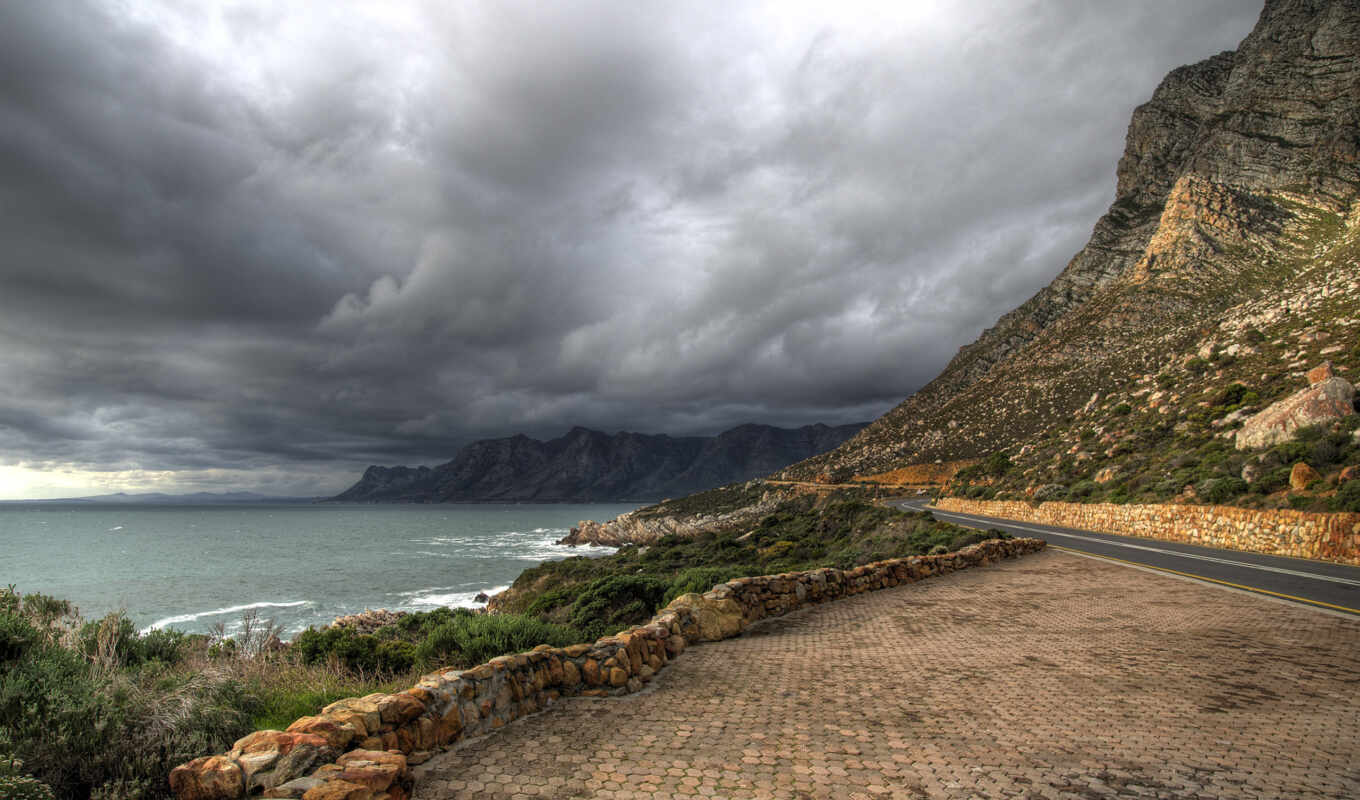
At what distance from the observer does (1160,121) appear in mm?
75375

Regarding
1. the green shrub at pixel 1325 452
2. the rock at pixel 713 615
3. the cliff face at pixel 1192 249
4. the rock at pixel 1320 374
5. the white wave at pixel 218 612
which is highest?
the cliff face at pixel 1192 249

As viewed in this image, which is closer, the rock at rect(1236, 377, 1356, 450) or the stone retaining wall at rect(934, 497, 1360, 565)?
the stone retaining wall at rect(934, 497, 1360, 565)

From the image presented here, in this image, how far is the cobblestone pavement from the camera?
417 centimetres

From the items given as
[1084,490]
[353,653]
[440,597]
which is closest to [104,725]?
[353,653]

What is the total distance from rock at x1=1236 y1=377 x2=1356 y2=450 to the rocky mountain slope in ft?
0.79

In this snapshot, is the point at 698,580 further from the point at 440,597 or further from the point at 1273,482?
the point at 440,597

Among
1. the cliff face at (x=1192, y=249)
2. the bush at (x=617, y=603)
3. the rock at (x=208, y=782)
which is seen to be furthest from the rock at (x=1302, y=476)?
the rock at (x=208, y=782)

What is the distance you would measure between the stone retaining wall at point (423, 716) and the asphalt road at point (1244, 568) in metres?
9.49

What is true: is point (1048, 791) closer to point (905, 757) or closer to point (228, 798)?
point (905, 757)

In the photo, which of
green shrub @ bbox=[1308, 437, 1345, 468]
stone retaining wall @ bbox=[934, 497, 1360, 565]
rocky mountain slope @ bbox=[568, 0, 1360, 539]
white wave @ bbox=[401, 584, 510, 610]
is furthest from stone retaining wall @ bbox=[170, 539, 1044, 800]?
white wave @ bbox=[401, 584, 510, 610]

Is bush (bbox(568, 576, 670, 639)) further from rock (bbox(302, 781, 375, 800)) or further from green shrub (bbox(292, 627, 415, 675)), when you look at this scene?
rock (bbox(302, 781, 375, 800))

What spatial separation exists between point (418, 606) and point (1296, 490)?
39125 millimetres

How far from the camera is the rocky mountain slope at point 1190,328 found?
25.1 metres

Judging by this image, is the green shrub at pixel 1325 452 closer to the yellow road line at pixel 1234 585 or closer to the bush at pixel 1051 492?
the yellow road line at pixel 1234 585
